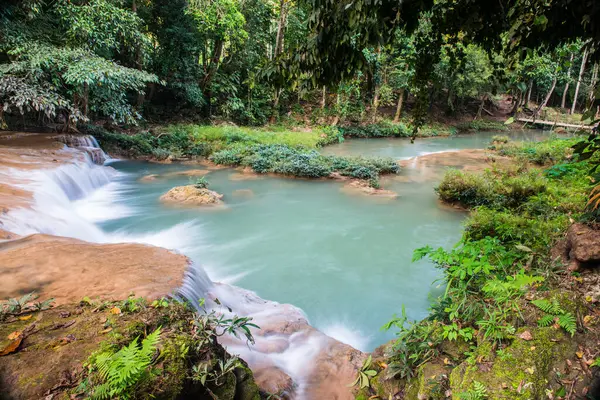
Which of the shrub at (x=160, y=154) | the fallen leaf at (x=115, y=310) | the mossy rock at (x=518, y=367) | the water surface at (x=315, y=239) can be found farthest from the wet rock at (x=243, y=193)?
the mossy rock at (x=518, y=367)

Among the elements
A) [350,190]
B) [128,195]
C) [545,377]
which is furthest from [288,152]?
[545,377]

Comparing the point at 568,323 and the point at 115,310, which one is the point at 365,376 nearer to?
the point at 568,323

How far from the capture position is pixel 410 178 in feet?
41.4

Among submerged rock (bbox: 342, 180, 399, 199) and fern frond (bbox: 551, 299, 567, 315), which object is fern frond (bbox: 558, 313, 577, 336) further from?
submerged rock (bbox: 342, 180, 399, 199)

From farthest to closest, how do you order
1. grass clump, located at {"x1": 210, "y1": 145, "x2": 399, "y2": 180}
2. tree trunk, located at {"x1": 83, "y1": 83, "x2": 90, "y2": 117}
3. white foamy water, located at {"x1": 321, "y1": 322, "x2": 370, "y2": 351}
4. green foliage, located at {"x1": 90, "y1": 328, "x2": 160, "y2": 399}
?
grass clump, located at {"x1": 210, "y1": 145, "x2": 399, "y2": 180}
tree trunk, located at {"x1": 83, "y1": 83, "x2": 90, "y2": 117}
white foamy water, located at {"x1": 321, "y1": 322, "x2": 370, "y2": 351}
green foliage, located at {"x1": 90, "y1": 328, "x2": 160, "y2": 399}

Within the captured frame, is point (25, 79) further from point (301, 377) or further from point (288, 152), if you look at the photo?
point (301, 377)

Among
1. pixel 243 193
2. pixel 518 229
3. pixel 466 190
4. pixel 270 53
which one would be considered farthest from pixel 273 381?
pixel 270 53

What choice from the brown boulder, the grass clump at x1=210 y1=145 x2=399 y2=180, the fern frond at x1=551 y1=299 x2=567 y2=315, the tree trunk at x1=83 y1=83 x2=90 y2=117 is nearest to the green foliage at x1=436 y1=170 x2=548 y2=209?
the grass clump at x1=210 y1=145 x2=399 y2=180

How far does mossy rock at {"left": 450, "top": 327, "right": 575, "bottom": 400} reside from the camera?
247 cm

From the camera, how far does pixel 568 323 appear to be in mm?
2729

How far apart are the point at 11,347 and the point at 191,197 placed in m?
7.57

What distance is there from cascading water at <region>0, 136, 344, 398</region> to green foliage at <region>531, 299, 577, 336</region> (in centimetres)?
229

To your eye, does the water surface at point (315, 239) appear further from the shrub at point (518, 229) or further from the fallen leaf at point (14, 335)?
the fallen leaf at point (14, 335)

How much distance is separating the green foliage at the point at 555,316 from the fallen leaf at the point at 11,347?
3864 mm
